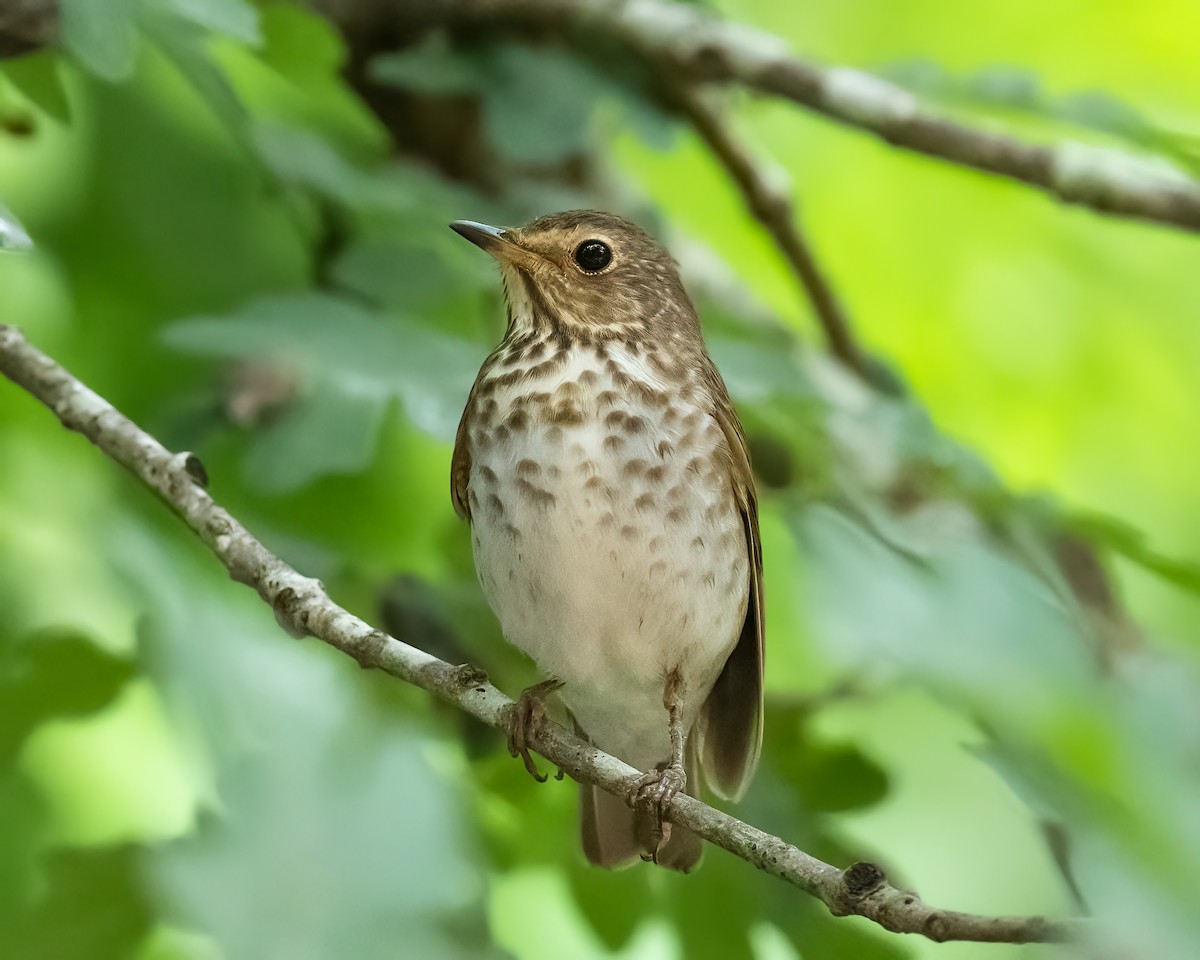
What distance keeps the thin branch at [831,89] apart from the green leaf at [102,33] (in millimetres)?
2053

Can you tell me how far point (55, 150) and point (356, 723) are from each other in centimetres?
226

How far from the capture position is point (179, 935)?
9.32 feet

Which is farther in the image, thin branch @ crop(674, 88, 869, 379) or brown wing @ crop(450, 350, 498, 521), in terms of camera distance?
thin branch @ crop(674, 88, 869, 379)

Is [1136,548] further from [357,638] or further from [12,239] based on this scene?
[12,239]

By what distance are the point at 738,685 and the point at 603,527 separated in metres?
0.82

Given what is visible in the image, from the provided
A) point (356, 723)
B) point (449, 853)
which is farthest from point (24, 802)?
point (449, 853)

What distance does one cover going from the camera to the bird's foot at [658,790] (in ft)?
8.77

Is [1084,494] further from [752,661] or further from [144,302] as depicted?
[144,302]

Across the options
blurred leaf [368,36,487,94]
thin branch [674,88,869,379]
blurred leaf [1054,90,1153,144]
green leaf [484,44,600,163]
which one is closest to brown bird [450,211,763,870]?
green leaf [484,44,600,163]

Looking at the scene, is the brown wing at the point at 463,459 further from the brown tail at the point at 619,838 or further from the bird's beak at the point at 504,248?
the brown tail at the point at 619,838

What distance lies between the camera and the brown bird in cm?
321

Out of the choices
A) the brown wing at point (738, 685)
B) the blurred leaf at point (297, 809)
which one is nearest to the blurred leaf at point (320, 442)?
the blurred leaf at point (297, 809)

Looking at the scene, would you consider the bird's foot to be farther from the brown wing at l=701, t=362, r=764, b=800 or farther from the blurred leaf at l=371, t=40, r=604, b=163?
the blurred leaf at l=371, t=40, r=604, b=163

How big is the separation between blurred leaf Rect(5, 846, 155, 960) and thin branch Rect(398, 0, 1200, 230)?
9.55 feet
